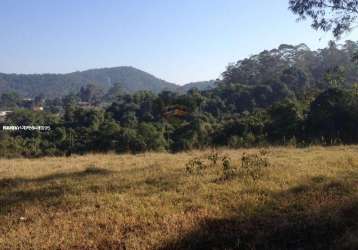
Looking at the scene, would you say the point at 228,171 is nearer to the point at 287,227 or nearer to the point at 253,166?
the point at 253,166

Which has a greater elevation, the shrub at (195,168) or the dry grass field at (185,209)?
the shrub at (195,168)

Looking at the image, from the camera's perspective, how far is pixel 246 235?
19.1ft

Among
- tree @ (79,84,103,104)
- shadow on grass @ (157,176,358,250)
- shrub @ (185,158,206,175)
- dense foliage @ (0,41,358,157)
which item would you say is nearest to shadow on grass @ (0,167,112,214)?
shrub @ (185,158,206,175)

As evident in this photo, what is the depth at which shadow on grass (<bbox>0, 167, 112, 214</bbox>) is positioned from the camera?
26.8 ft

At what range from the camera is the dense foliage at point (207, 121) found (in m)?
27.5

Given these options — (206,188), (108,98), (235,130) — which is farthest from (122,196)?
(108,98)

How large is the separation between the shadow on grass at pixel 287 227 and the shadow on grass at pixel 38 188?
3229 millimetres

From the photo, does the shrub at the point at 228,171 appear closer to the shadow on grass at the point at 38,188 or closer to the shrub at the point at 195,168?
the shrub at the point at 195,168

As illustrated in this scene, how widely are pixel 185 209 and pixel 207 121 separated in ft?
107

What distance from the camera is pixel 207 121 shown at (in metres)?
39.7

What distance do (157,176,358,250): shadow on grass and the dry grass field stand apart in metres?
0.01

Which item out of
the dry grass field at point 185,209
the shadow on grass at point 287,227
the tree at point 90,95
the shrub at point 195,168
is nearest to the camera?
the shadow on grass at point 287,227

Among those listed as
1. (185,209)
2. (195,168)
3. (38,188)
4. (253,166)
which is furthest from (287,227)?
(38,188)

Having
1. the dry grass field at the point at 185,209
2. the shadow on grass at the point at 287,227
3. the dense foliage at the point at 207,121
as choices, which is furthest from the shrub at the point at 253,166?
the dense foliage at the point at 207,121
